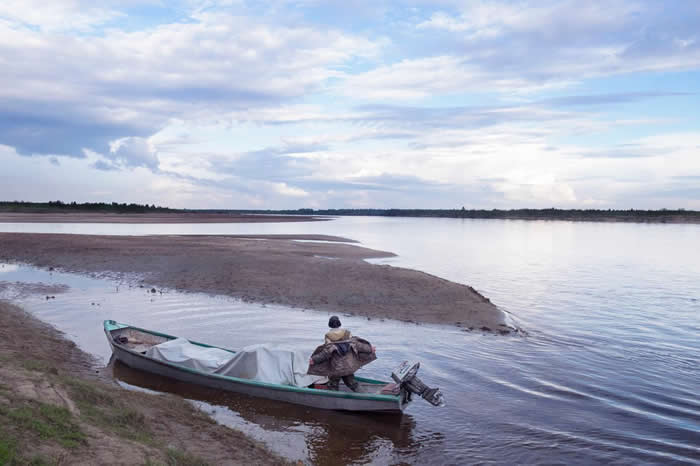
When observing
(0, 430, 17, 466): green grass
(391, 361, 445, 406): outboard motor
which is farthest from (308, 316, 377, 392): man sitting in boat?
(0, 430, 17, 466): green grass

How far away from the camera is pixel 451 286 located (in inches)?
928

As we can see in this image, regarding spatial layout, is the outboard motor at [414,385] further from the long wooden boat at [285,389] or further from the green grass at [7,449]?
the green grass at [7,449]

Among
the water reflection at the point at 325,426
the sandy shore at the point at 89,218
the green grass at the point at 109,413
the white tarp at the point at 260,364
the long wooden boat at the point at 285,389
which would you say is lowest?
the water reflection at the point at 325,426

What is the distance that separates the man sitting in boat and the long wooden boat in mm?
343

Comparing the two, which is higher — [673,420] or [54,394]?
[54,394]

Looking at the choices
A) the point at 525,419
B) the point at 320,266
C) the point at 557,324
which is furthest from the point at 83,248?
the point at 525,419

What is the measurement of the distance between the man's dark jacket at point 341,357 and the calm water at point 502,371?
881 mm

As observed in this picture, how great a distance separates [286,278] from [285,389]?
14.5 meters

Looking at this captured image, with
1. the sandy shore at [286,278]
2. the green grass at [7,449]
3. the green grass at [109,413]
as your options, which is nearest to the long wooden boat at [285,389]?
the green grass at [109,413]

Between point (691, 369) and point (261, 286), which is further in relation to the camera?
point (261, 286)

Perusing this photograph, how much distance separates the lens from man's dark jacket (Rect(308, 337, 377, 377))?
1090cm

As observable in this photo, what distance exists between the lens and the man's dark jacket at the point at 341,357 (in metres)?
10.9

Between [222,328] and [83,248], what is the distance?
22.5 meters

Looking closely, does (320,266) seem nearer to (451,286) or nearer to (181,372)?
(451,286)
